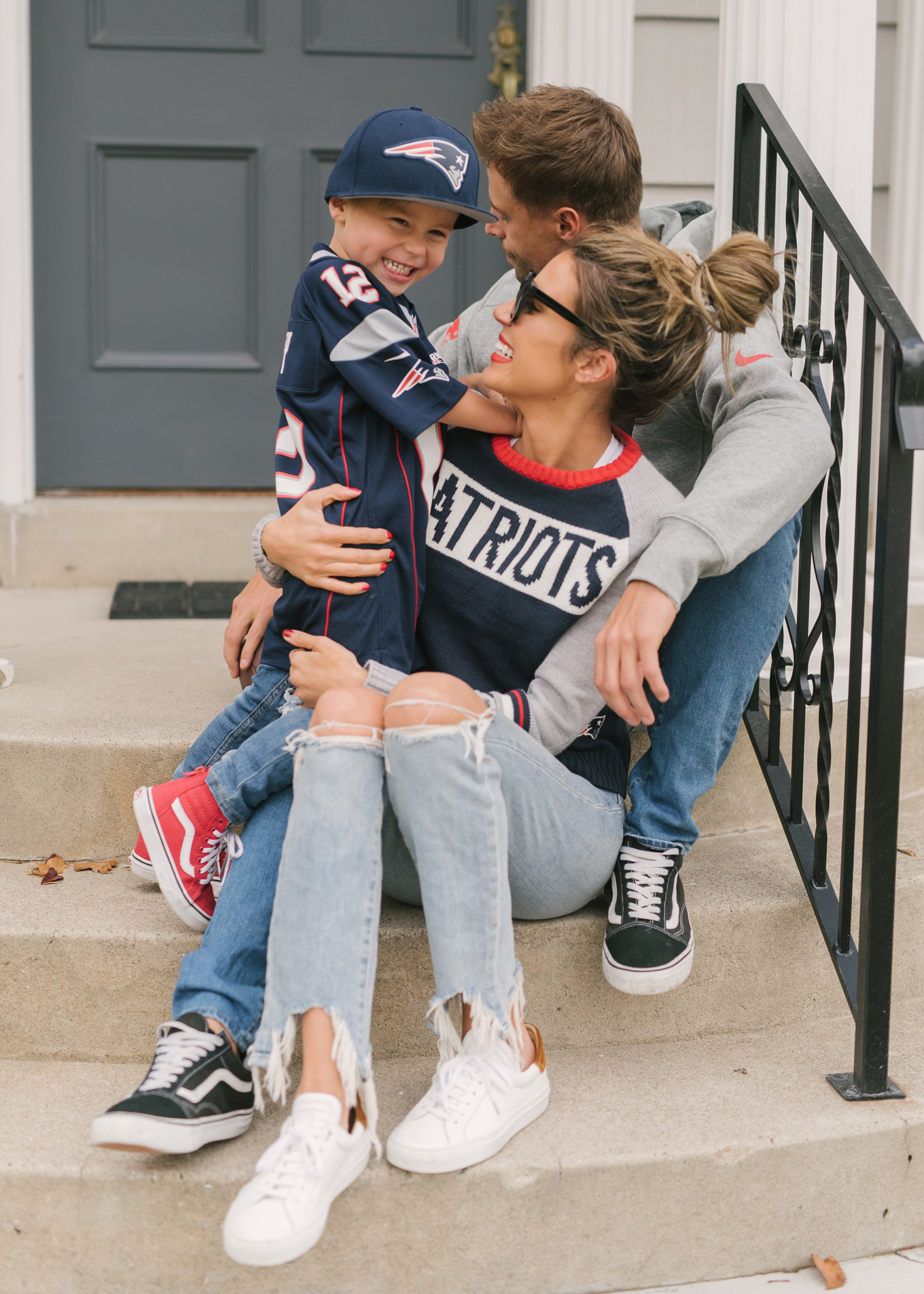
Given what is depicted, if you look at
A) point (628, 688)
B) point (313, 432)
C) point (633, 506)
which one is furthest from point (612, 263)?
point (628, 688)

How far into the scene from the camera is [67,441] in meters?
3.27

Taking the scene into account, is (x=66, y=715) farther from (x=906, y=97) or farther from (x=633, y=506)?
(x=906, y=97)

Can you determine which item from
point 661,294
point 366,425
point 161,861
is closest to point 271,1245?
point 161,861

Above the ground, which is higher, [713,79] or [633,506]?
[713,79]

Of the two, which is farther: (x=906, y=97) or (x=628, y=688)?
(x=906, y=97)

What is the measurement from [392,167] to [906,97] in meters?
2.14

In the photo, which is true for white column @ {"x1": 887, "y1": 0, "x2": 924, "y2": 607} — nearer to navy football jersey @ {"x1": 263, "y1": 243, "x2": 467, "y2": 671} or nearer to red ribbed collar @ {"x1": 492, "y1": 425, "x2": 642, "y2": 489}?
red ribbed collar @ {"x1": 492, "y1": 425, "x2": 642, "y2": 489}

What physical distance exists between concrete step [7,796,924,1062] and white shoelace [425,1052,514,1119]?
0.25m

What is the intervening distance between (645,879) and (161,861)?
2.30ft

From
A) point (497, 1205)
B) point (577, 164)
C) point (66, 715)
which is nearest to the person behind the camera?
point (497, 1205)

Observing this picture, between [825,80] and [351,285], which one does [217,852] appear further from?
[825,80]

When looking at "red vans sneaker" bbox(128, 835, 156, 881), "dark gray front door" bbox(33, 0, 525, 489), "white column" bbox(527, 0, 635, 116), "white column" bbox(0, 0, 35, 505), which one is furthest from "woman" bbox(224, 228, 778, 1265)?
"white column" bbox(0, 0, 35, 505)

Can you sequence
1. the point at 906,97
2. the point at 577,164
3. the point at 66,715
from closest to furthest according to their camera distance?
the point at 577,164 → the point at 66,715 → the point at 906,97

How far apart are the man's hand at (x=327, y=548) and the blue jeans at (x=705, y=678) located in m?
0.46
